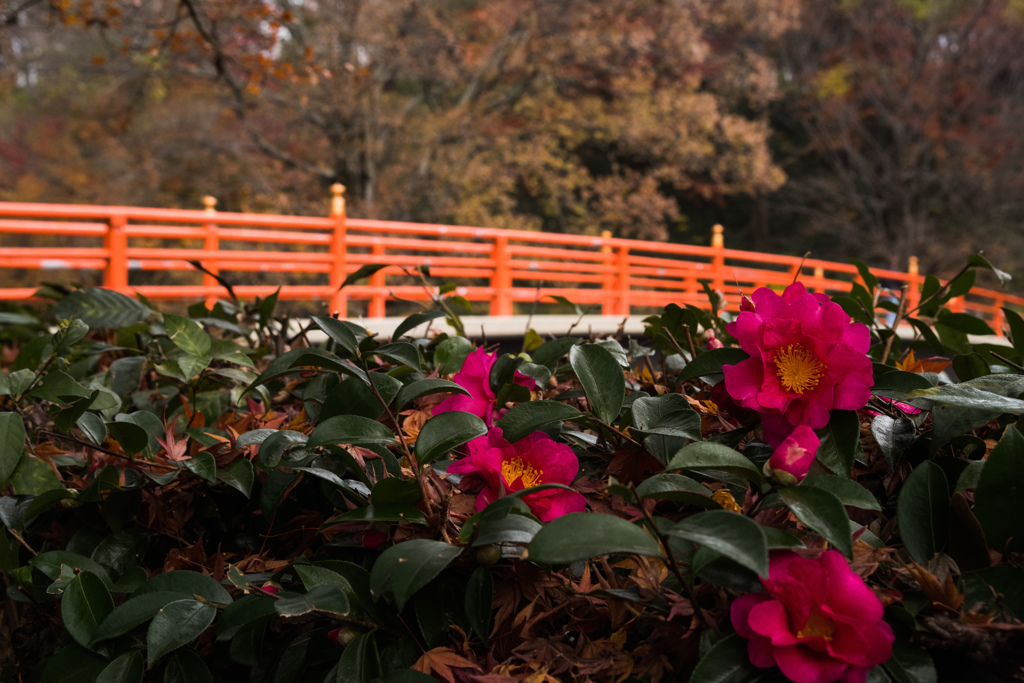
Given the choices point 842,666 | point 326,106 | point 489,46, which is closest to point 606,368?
point 842,666

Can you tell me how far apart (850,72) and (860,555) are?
1596cm

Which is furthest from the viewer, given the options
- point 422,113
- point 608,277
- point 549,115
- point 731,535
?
point 422,113

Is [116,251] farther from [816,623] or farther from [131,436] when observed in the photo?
[816,623]

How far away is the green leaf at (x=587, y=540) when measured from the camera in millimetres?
381

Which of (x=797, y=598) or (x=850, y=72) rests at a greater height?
(x=850, y=72)

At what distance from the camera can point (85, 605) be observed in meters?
0.54

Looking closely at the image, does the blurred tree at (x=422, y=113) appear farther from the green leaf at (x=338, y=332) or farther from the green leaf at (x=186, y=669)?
the green leaf at (x=186, y=669)

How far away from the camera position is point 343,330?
2.40 feet

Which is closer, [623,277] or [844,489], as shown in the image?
[844,489]

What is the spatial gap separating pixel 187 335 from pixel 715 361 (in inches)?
25.6

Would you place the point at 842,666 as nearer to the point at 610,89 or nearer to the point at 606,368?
the point at 606,368

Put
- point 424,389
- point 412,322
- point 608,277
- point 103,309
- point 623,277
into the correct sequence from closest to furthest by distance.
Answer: point 424,389, point 412,322, point 103,309, point 623,277, point 608,277

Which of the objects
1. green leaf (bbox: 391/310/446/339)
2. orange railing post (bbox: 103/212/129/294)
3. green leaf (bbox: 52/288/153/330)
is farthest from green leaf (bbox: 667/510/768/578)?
orange railing post (bbox: 103/212/129/294)

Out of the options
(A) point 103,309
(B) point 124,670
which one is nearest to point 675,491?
(B) point 124,670
